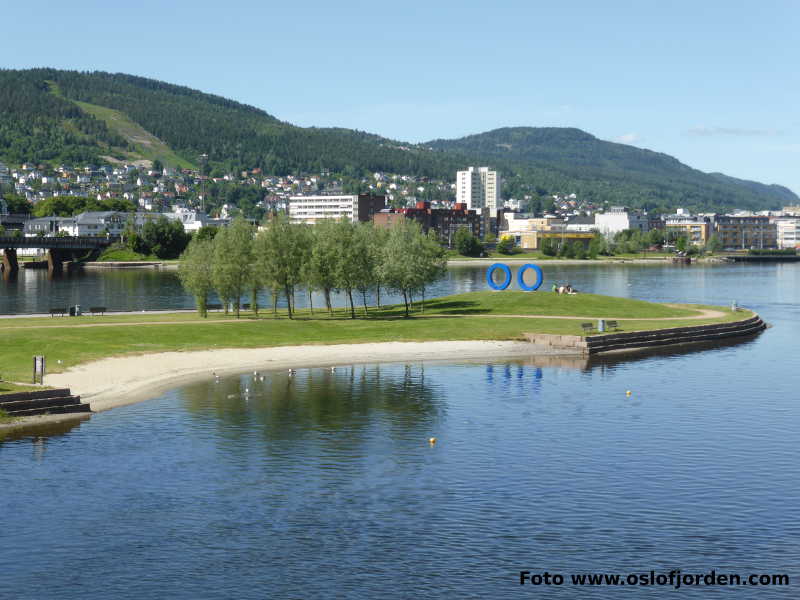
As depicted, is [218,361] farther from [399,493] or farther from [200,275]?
[399,493]

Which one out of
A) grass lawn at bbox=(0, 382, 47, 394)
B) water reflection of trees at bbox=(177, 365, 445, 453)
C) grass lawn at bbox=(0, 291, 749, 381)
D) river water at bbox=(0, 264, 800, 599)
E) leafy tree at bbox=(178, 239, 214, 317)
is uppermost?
leafy tree at bbox=(178, 239, 214, 317)

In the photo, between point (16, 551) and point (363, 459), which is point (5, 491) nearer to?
point (16, 551)

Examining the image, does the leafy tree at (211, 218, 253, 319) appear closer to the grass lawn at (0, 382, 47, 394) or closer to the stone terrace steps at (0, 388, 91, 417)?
the grass lawn at (0, 382, 47, 394)

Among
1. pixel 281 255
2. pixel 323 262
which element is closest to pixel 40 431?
pixel 281 255

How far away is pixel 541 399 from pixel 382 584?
35463 millimetres

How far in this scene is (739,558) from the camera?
37344 millimetres

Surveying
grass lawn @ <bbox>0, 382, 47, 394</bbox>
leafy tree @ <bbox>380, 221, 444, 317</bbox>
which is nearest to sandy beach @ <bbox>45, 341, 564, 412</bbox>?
grass lawn @ <bbox>0, 382, 47, 394</bbox>

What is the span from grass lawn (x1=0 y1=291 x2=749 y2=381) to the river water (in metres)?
15.4

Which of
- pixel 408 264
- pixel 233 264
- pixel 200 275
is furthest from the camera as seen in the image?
pixel 408 264

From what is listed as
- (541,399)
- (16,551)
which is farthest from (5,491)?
(541,399)

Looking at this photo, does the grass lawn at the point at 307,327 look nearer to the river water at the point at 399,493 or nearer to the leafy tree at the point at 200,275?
the leafy tree at the point at 200,275

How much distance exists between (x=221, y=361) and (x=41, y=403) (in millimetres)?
23523

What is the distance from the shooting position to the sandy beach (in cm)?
6875

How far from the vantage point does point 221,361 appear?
270ft
